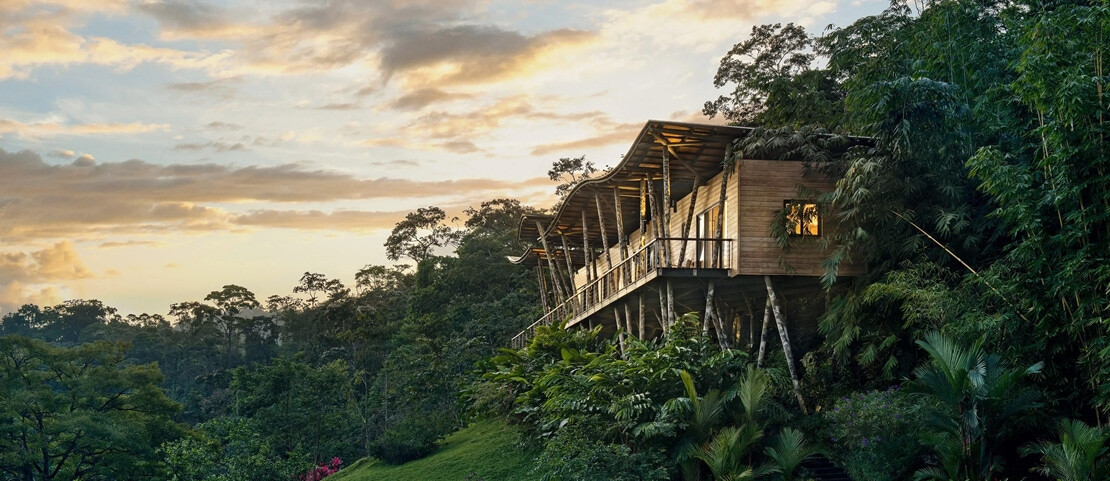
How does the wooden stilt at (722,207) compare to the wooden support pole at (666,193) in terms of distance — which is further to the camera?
the wooden support pole at (666,193)

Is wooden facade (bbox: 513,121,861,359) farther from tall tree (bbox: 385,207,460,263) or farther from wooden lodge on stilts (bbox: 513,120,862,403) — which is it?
tall tree (bbox: 385,207,460,263)

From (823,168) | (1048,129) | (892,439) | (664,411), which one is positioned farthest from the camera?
(823,168)

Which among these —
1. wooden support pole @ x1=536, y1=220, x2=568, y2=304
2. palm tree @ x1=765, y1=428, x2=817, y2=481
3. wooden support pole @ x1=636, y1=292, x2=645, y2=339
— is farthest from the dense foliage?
palm tree @ x1=765, y1=428, x2=817, y2=481

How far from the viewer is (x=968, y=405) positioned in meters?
16.8

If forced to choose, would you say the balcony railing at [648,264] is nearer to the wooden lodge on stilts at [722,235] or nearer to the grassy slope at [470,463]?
the wooden lodge on stilts at [722,235]

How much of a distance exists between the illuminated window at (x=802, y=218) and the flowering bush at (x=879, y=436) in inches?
183

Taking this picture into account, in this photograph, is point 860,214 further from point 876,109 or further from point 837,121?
point 837,121

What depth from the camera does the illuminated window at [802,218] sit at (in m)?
23.0

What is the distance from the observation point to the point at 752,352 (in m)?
26.8

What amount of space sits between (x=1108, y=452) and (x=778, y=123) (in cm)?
2205

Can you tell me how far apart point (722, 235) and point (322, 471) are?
913 inches

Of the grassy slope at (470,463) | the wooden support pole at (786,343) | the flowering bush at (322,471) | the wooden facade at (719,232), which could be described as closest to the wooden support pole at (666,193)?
the wooden facade at (719,232)

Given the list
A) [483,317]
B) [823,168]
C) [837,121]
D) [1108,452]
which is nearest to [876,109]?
[823,168]

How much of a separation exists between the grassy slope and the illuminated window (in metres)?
7.80
